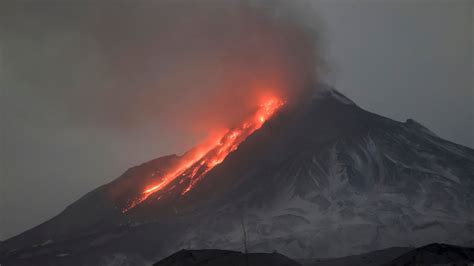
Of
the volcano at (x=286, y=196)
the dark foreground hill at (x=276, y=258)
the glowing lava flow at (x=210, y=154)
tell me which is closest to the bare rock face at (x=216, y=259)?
the dark foreground hill at (x=276, y=258)

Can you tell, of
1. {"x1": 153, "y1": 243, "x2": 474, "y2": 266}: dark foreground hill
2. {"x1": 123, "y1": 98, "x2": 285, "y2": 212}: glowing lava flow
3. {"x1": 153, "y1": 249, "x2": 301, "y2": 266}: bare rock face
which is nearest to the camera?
{"x1": 153, "y1": 243, "x2": 474, "y2": 266}: dark foreground hill

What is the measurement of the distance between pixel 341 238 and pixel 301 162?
27.7 m

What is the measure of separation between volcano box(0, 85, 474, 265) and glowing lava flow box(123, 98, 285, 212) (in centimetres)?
32

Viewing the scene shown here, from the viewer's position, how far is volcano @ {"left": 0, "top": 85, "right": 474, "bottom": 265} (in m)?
95.4

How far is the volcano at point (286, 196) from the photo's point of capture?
95438 millimetres

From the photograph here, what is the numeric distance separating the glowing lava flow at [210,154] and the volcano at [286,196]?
Answer: 1.06 feet

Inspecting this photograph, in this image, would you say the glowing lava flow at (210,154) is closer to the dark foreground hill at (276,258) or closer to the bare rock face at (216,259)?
the bare rock face at (216,259)

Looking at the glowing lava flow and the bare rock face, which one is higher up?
the glowing lava flow

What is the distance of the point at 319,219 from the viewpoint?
10019 cm

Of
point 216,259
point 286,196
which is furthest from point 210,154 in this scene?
point 216,259

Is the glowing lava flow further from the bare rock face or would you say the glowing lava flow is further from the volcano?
the bare rock face

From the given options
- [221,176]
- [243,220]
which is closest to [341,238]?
[243,220]

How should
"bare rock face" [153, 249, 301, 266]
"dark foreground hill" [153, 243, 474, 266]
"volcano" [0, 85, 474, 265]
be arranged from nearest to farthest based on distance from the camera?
"dark foreground hill" [153, 243, 474, 266] < "bare rock face" [153, 249, 301, 266] < "volcano" [0, 85, 474, 265]

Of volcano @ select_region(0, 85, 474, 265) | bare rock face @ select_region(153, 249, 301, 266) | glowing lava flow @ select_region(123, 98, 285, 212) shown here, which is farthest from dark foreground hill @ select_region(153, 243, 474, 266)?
glowing lava flow @ select_region(123, 98, 285, 212)
